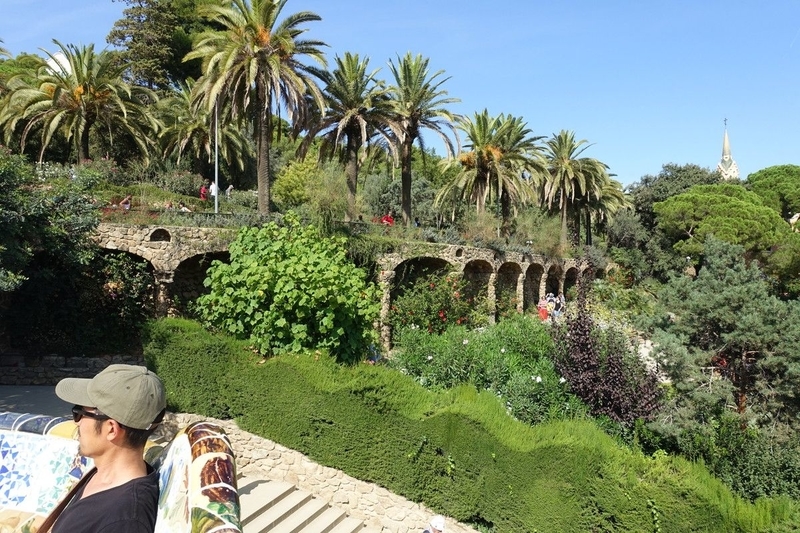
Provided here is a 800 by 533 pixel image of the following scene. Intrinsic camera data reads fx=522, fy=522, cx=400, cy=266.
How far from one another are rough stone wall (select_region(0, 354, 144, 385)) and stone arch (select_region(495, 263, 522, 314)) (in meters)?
14.8

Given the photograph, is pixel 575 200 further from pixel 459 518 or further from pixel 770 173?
pixel 459 518

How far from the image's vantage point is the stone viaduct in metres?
13.7

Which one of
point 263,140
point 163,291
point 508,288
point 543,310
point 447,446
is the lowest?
point 447,446

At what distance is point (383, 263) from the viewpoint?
54.4 ft

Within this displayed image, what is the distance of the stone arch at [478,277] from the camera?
2067 cm

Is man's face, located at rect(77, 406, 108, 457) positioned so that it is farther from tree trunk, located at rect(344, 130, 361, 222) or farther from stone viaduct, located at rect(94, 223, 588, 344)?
tree trunk, located at rect(344, 130, 361, 222)

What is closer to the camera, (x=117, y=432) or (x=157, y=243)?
(x=117, y=432)

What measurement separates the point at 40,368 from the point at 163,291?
3487mm

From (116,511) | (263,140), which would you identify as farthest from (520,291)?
(116,511)

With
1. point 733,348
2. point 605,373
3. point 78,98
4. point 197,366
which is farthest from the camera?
point 78,98

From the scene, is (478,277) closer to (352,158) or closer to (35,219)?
(352,158)

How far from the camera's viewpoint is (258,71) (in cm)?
1562

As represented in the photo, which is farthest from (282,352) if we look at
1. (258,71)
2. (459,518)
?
(258,71)

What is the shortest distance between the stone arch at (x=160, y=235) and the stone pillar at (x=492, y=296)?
11.7 meters
